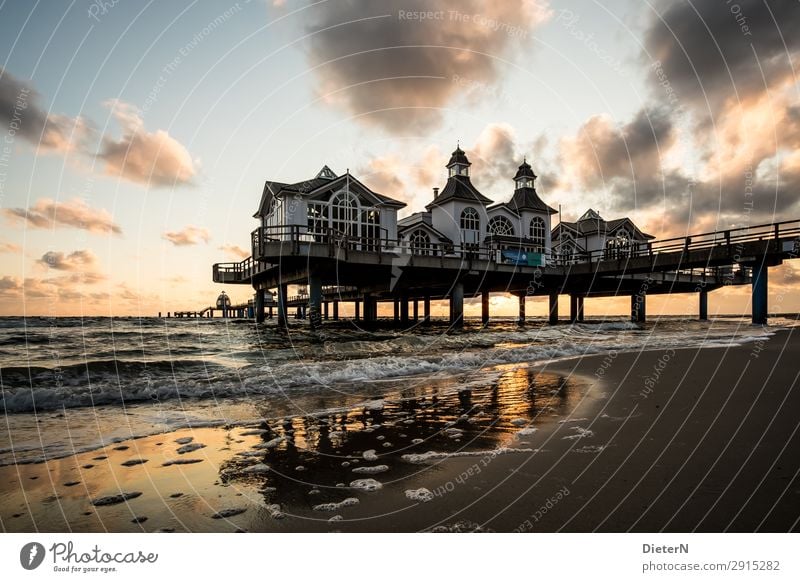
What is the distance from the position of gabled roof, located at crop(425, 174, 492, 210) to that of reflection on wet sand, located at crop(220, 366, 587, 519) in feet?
106

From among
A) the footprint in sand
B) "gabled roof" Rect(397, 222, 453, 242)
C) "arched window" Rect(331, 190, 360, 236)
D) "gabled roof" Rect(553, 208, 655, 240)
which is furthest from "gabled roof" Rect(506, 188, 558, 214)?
the footprint in sand

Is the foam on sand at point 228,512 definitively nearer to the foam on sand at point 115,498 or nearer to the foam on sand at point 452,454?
the foam on sand at point 115,498

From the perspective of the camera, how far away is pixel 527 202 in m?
42.8

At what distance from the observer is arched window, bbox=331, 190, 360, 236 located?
29.2m

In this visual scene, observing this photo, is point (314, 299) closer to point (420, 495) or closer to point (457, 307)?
point (457, 307)

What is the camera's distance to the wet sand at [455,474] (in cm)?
251

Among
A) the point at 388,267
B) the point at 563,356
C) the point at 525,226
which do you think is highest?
the point at 525,226

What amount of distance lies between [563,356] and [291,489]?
10831mm

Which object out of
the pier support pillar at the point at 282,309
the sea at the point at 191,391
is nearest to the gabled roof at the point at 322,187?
the pier support pillar at the point at 282,309

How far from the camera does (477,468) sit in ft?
10.7

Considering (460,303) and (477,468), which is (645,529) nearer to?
(477,468)

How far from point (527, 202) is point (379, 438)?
140 ft

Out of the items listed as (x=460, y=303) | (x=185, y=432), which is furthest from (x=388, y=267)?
(x=185, y=432)

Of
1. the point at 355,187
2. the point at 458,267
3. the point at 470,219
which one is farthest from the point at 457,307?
the point at 355,187
